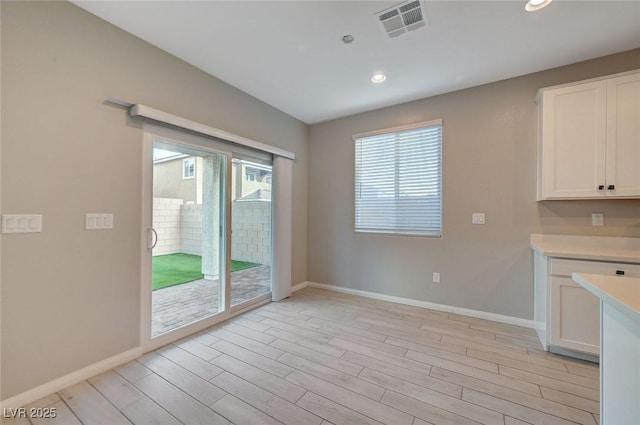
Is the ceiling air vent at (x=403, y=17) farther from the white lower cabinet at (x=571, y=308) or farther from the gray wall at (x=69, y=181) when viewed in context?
the white lower cabinet at (x=571, y=308)

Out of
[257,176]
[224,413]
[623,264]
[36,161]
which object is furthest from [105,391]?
[623,264]

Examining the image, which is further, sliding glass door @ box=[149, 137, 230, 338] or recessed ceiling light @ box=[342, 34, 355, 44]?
sliding glass door @ box=[149, 137, 230, 338]

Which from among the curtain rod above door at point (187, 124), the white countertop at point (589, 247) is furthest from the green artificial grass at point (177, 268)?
the white countertop at point (589, 247)

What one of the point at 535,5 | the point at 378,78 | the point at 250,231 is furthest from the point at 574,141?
the point at 250,231

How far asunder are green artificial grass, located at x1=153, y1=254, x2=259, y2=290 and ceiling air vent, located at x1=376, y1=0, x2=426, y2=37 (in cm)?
291

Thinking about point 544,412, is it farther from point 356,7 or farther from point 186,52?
point 186,52

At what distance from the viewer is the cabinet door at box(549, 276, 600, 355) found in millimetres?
2158

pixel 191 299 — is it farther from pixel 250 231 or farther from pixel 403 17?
pixel 403 17

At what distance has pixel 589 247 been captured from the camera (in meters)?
2.54

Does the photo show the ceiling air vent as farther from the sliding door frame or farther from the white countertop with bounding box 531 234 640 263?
the white countertop with bounding box 531 234 640 263

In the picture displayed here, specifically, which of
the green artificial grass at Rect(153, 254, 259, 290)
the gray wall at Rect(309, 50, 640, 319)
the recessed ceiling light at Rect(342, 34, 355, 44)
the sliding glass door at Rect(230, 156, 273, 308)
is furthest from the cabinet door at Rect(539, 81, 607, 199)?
the green artificial grass at Rect(153, 254, 259, 290)

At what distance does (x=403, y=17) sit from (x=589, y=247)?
9.12 feet

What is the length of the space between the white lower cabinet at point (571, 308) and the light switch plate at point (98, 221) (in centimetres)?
380

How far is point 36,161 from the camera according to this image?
1.79 metres
